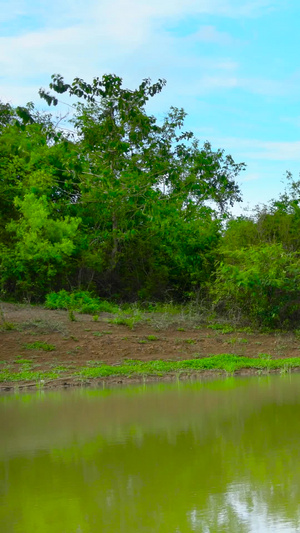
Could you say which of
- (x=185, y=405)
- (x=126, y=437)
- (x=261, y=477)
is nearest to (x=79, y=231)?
(x=185, y=405)

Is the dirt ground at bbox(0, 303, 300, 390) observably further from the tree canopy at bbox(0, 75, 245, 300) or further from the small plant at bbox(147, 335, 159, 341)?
the tree canopy at bbox(0, 75, 245, 300)

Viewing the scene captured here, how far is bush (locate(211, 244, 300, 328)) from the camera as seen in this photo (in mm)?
18719

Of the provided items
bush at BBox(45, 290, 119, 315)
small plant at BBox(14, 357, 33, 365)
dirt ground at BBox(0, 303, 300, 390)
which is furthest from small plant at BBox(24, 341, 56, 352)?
bush at BBox(45, 290, 119, 315)

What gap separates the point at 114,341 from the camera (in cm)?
1611

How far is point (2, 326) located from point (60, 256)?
6.54 m

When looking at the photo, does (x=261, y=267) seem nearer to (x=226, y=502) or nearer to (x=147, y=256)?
(x=147, y=256)

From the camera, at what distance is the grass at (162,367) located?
12.9m

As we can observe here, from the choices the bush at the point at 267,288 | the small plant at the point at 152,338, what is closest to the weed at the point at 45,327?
the small plant at the point at 152,338

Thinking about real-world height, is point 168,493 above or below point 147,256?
below

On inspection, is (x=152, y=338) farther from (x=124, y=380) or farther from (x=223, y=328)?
(x=124, y=380)

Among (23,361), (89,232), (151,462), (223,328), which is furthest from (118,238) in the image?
(151,462)

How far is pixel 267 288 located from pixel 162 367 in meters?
6.24

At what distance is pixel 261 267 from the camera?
19047 mm

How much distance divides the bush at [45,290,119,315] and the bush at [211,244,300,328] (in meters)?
3.75
